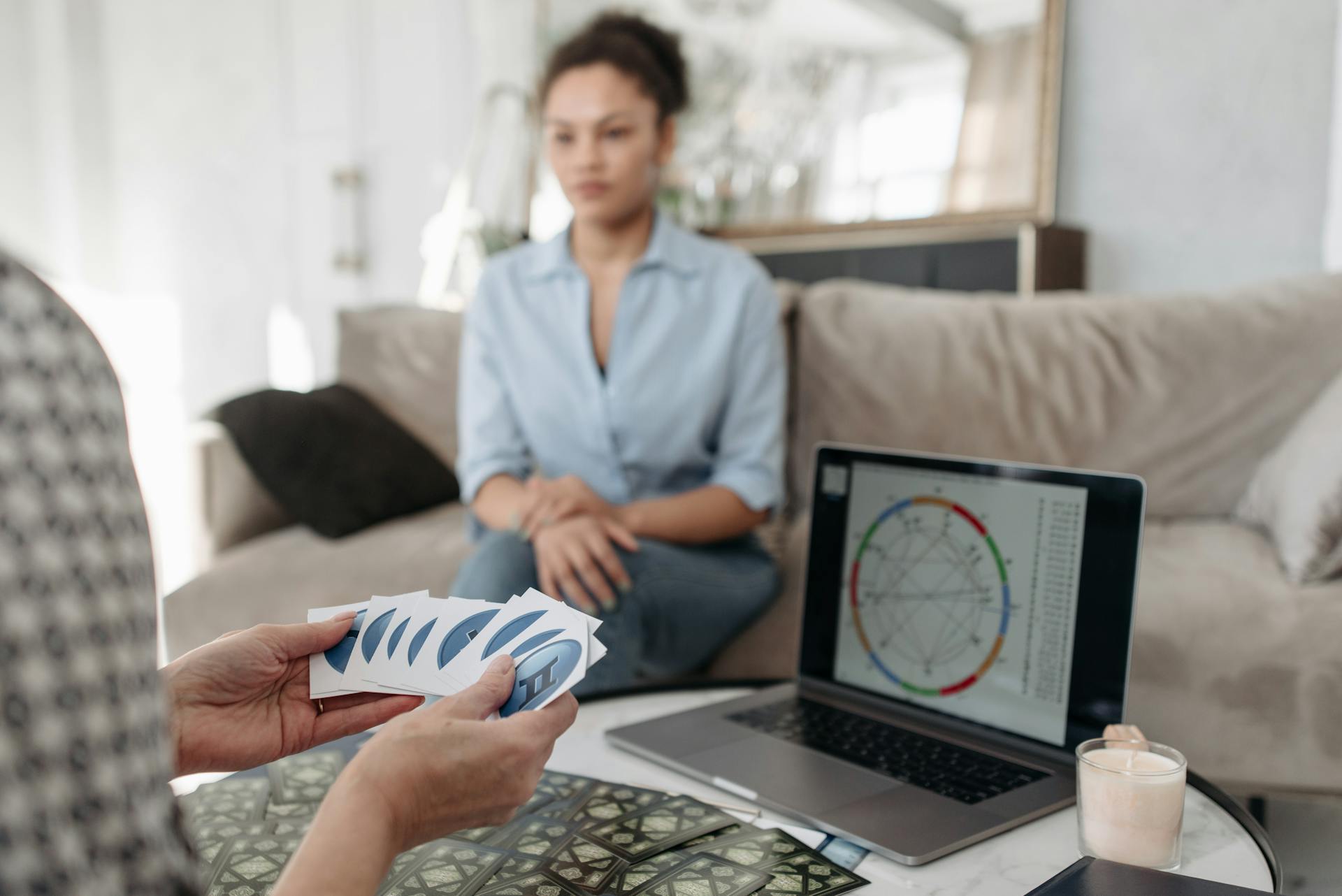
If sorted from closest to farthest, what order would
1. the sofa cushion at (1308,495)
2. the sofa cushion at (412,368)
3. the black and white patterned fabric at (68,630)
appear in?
the black and white patterned fabric at (68,630) → the sofa cushion at (1308,495) → the sofa cushion at (412,368)

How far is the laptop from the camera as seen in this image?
0.81 metres

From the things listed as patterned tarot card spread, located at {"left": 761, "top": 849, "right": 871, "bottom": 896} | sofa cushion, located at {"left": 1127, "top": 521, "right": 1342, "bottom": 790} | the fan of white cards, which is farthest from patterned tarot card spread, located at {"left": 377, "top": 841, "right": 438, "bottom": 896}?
sofa cushion, located at {"left": 1127, "top": 521, "right": 1342, "bottom": 790}

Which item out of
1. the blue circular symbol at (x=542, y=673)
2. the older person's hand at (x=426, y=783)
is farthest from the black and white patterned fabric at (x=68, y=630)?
the blue circular symbol at (x=542, y=673)

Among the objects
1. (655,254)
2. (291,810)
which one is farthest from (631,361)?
(291,810)

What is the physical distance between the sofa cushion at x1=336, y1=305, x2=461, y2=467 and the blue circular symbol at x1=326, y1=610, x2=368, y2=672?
60.9 inches

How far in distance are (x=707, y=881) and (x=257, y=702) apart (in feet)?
1.04

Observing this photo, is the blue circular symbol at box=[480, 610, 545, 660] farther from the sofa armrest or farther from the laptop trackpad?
the sofa armrest

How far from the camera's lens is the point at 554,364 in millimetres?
1646

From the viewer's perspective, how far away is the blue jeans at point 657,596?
1.34 m

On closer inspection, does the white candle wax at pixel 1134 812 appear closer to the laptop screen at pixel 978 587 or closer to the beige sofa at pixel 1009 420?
the laptop screen at pixel 978 587

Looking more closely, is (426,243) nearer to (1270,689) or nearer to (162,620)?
(162,620)

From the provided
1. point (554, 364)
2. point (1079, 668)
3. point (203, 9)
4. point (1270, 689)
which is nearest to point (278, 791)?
point (1079, 668)

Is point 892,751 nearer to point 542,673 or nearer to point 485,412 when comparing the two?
point 542,673

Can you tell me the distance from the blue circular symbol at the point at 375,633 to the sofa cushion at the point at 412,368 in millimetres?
1564
